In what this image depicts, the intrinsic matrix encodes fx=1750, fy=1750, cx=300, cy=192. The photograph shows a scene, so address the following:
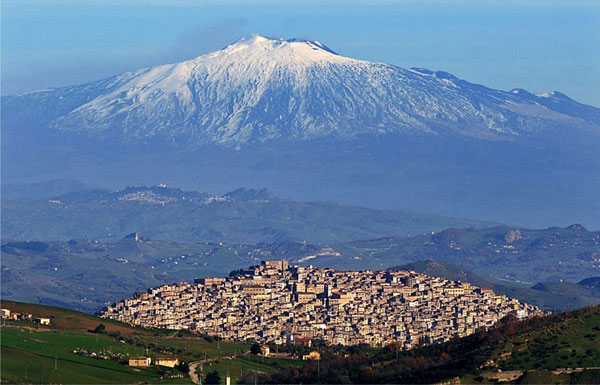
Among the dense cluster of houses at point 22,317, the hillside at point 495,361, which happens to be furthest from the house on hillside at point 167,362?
the dense cluster of houses at point 22,317

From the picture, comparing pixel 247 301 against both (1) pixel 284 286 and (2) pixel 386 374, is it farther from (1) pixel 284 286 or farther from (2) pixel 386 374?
(2) pixel 386 374

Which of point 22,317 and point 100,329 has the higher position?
point 22,317

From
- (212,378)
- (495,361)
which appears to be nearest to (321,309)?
(212,378)

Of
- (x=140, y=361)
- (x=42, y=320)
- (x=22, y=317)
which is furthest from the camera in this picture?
(x=22, y=317)

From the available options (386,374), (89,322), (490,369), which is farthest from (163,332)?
(490,369)

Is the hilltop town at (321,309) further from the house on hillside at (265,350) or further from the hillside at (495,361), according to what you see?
the hillside at (495,361)

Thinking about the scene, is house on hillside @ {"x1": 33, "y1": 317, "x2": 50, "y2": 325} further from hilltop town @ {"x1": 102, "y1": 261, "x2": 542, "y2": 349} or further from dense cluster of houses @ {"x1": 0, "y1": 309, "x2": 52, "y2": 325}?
hilltop town @ {"x1": 102, "y1": 261, "x2": 542, "y2": 349}

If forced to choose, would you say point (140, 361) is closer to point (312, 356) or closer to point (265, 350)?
point (312, 356)

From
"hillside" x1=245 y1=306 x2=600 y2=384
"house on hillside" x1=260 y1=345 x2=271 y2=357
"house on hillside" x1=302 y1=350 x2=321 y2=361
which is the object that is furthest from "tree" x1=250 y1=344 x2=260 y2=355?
"hillside" x1=245 y1=306 x2=600 y2=384
